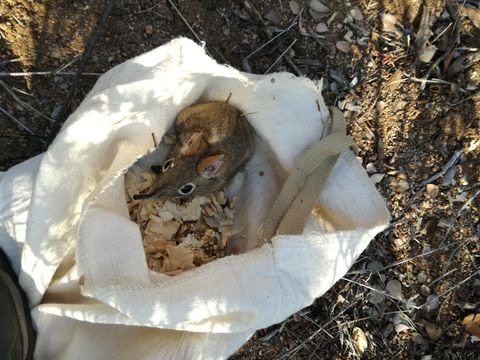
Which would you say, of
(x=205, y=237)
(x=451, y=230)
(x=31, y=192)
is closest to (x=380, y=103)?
(x=451, y=230)

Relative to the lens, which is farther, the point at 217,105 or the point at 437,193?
the point at 437,193

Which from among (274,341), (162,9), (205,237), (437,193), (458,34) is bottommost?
(274,341)

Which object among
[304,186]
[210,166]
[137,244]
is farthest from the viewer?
[210,166]

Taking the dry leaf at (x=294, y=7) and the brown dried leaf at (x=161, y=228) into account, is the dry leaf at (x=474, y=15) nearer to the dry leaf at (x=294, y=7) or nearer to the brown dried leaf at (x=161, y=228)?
the dry leaf at (x=294, y=7)

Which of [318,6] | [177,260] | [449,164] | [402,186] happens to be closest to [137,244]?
[177,260]

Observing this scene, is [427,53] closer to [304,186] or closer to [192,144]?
[304,186]

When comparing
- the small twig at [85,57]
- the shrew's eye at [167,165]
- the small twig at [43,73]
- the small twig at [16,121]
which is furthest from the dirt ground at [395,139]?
the small twig at [16,121]

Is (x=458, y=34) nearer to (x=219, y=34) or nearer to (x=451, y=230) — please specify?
(x=451, y=230)
